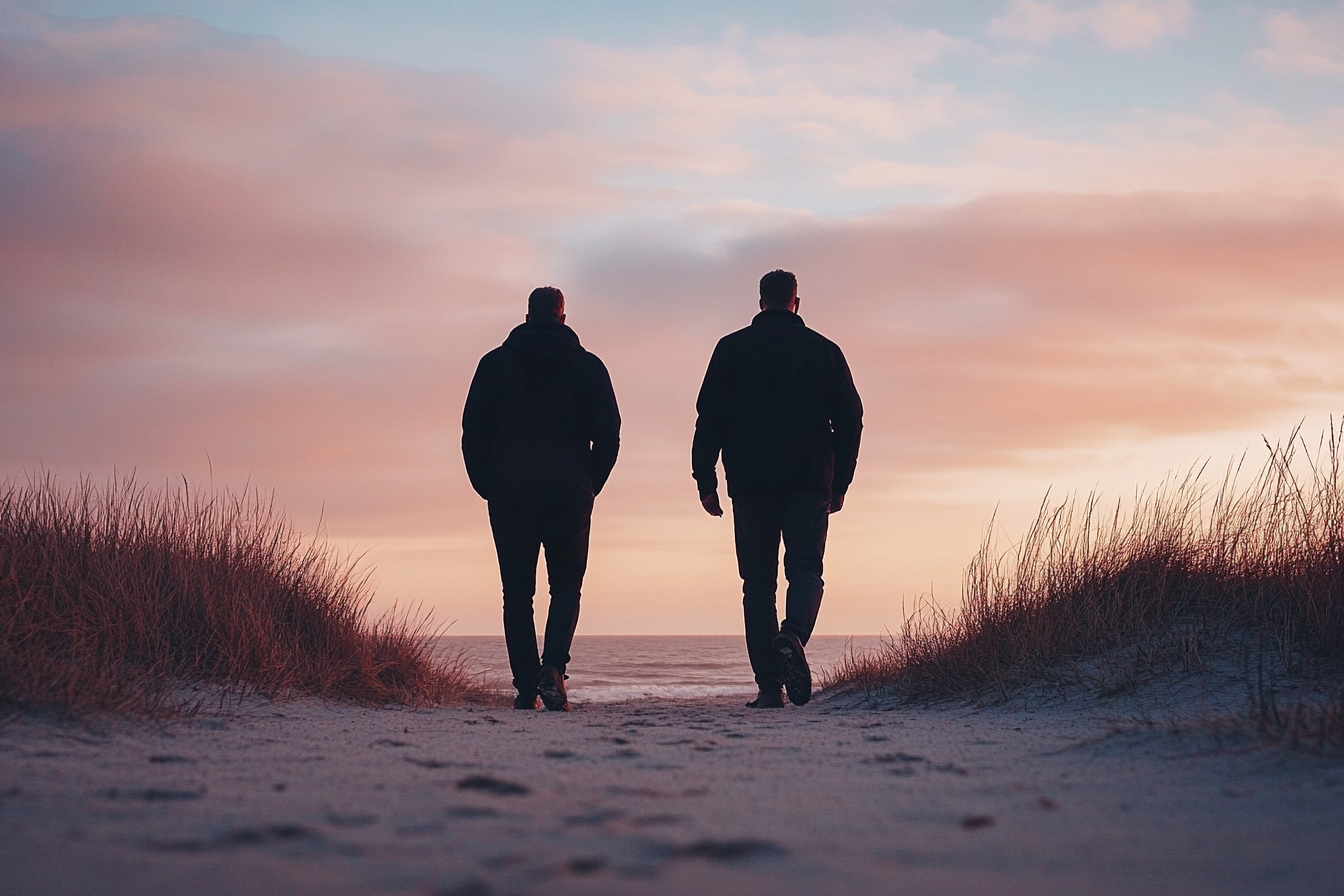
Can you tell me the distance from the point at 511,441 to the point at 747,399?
1.18 metres

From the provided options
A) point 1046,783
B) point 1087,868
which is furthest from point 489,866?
point 1046,783

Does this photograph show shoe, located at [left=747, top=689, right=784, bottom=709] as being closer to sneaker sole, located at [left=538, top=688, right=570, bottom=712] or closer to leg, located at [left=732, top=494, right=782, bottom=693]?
leg, located at [left=732, top=494, right=782, bottom=693]

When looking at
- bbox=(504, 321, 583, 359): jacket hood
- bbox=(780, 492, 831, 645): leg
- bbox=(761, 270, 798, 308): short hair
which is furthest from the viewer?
bbox=(761, 270, 798, 308): short hair

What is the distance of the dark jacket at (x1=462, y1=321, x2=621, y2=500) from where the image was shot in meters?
5.25

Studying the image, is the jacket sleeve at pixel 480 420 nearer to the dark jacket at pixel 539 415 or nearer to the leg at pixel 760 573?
the dark jacket at pixel 539 415

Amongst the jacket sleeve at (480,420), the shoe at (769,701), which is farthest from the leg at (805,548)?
the jacket sleeve at (480,420)

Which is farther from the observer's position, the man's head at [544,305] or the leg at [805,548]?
the man's head at [544,305]

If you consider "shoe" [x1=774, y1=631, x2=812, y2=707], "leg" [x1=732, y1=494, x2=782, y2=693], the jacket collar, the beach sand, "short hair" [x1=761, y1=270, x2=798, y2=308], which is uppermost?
"short hair" [x1=761, y1=270, x2=798, y2=308]

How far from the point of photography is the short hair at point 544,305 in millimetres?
5559

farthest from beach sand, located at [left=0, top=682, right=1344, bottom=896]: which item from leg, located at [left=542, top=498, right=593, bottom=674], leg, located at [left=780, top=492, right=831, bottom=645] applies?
leg, located at [left=542, top=498, right=593, bottom=674]

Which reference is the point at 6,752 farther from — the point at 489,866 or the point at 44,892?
the point at 489,866

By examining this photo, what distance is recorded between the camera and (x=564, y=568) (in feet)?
17.6

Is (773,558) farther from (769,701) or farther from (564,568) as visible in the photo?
(564,568)

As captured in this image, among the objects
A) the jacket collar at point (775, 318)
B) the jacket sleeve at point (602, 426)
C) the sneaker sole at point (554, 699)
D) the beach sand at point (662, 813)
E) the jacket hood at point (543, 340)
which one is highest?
the jacket collar at point (775, 318)
